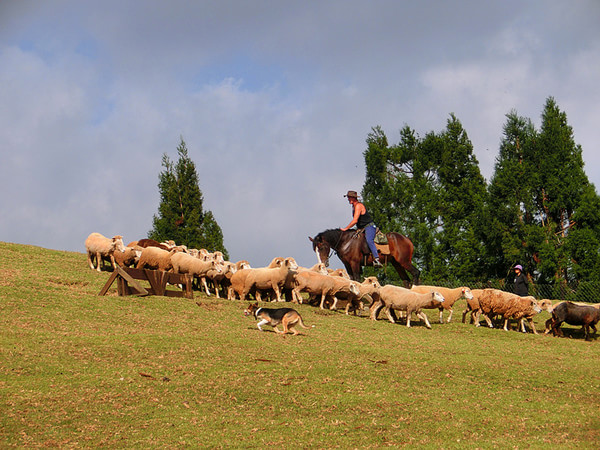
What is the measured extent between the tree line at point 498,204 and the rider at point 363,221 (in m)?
15.4

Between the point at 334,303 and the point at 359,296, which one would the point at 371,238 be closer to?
the point at 359,296

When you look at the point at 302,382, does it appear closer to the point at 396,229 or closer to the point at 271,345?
the point at 271,345

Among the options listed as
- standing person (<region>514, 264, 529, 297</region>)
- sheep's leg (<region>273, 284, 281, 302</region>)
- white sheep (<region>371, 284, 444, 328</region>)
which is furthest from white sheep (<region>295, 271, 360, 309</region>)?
standing person (<region>514, 264, 529, 297</region>)

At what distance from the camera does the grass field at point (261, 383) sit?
944 centimetres

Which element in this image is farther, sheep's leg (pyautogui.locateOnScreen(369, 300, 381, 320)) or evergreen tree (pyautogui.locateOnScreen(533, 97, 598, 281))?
evergreen tree (pyautogui.locateOnScreen(533, 97, 598, 281))

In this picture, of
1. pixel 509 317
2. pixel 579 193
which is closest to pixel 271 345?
pixel 509 317

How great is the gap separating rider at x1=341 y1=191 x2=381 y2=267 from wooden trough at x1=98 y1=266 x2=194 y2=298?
7.29 metres

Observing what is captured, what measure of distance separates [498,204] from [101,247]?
2467cm

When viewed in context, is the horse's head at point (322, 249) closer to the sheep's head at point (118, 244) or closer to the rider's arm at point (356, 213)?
the rider's arm at point (356, 213)

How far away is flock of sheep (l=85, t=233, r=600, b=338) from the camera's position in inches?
776

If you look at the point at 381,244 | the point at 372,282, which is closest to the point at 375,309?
the point at 372,282

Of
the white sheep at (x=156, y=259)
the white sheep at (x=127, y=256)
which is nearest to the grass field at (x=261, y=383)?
the white sheep at (x=156, y=259)

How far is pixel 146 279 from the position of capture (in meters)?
19.8

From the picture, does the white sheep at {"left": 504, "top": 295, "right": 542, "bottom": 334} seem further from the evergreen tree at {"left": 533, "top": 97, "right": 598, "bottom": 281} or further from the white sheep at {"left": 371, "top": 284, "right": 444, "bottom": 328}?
the evergreen tree at {"left": 533, "top": 97, "right": 598, "bottom": 281}
